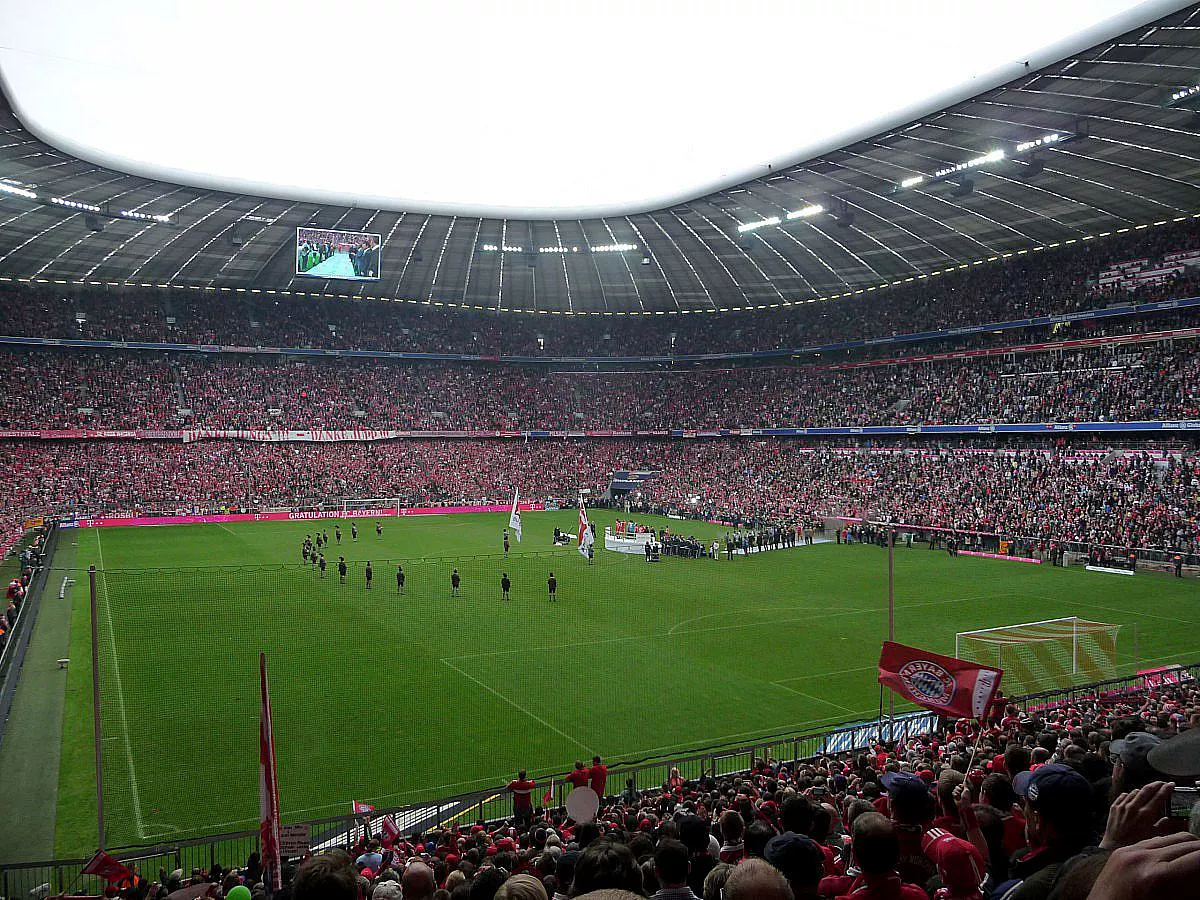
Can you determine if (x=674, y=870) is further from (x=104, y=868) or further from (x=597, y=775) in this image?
(x=597, y=775)

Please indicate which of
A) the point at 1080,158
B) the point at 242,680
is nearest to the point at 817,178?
the point at 1080,158

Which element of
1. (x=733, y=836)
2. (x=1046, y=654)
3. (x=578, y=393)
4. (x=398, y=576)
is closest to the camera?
(x=733, y=836)

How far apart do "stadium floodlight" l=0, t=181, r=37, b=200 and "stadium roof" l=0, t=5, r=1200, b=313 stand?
15 cm

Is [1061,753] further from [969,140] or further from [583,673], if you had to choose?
[969,140]

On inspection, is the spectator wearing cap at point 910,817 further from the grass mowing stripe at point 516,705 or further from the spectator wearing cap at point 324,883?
the grass mowing stripe at point 516,705

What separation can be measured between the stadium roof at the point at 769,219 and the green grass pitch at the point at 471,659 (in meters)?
17.0

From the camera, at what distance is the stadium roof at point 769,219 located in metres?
32.2

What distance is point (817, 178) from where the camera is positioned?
41719 mm

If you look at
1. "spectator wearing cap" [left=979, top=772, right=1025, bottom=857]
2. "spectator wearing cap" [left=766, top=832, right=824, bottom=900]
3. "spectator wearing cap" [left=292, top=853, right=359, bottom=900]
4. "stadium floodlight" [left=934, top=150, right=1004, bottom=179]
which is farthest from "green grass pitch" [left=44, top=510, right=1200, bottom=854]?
"stadium floodlight" [left=934, top=150, right=1004, bottom=179]

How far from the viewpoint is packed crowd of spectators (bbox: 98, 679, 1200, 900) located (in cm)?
238

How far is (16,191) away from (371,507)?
29.1 m

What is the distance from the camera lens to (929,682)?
1400 cm

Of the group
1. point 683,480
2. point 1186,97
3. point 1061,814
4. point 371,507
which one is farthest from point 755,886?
point 683,480

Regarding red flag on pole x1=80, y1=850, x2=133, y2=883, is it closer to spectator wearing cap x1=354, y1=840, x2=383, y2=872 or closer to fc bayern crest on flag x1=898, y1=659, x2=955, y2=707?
spectator wearing cap x1=354, y1=840, x2=383, y2=872
